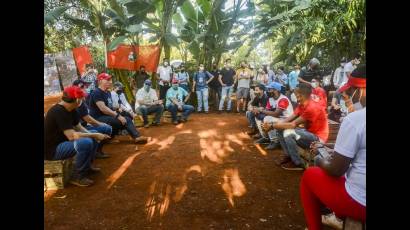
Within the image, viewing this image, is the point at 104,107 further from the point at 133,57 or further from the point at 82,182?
the point at 133,57

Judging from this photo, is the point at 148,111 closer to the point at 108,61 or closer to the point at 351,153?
the point at 108,61

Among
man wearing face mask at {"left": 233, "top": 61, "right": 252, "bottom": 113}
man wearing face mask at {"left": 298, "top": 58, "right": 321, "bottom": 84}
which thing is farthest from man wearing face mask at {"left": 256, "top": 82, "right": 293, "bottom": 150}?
man wearing face mask at {"left": 233, "top": 61, "right": 252, "bottom": 113}

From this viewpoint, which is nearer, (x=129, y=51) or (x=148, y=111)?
(x=148, y=111)

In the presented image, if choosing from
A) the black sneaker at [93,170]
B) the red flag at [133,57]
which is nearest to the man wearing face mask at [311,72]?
the red flag at [133,57]

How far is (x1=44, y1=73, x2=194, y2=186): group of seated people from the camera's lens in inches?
169

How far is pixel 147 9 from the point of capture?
34.4 feet

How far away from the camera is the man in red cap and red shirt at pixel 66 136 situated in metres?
4.25

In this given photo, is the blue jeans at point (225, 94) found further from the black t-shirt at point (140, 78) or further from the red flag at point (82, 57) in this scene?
the red flag at point (82, 57)

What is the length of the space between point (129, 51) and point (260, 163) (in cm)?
711

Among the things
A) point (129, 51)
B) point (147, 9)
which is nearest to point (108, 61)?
point (129, 51)

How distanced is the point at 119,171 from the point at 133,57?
21.6ft

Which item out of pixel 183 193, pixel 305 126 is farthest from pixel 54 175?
pixel 305 126

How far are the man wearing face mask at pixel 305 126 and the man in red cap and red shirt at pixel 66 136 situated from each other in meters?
2.59

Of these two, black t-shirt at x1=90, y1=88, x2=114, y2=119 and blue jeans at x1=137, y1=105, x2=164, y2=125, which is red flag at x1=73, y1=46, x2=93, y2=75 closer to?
blue jeans at x1=137, y1=105, x2=164, y2=125
